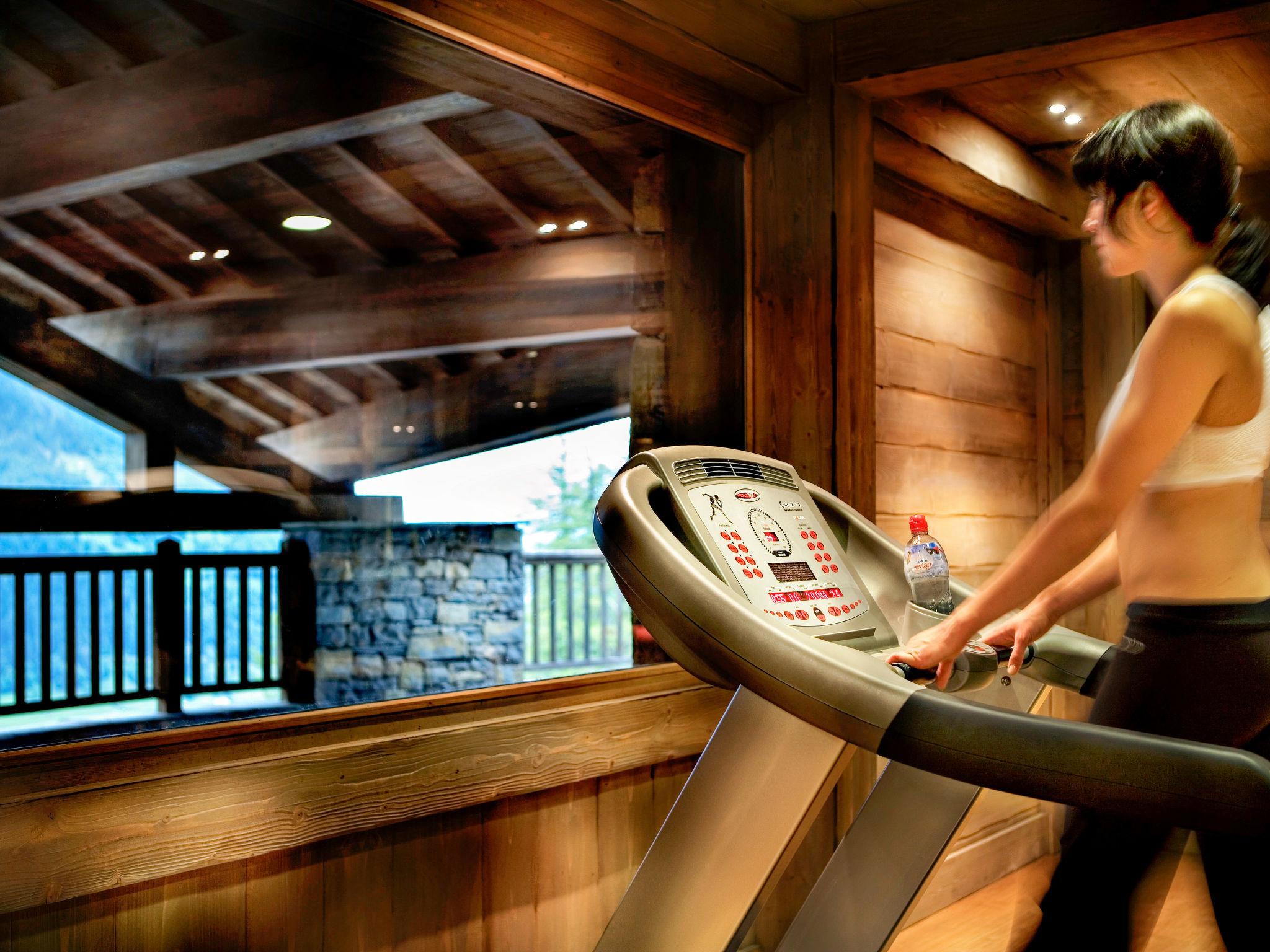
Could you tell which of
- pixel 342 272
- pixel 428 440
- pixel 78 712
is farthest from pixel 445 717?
pixel 342 272

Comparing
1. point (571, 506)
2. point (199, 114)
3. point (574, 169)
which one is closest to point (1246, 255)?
point (574, 169)

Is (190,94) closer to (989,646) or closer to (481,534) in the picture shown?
(481,534)

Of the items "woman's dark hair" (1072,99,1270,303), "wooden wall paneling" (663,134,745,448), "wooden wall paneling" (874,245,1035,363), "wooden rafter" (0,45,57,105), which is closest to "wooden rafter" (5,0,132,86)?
"wooden rafter" (0,45,57,105)

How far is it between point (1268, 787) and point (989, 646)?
0.58 m

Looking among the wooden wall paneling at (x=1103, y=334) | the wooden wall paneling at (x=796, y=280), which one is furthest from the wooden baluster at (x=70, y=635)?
the wooden wall paneling at (x=1103, y=334)

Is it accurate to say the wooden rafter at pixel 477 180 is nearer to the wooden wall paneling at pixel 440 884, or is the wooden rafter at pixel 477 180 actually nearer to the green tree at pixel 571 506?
the green tree at pixel 571 506

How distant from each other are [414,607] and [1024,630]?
4.13 meters

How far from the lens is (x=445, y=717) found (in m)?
1.98

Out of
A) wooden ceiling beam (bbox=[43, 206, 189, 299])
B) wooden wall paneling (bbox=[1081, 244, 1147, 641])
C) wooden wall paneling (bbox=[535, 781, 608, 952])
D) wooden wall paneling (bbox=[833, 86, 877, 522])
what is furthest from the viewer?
wooden wall paneling (bbox=[1081, 244, 1147, 641])

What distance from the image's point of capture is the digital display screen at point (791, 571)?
1.56 meters

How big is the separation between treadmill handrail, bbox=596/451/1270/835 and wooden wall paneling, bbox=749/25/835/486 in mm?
1325

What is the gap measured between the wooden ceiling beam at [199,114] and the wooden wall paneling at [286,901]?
5.15ft

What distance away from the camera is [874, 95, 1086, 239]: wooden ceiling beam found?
2.99m

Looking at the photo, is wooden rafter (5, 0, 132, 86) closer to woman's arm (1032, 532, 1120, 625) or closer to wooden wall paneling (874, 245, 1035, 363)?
wooden wall paneling (874, 245, 1035, 363)
